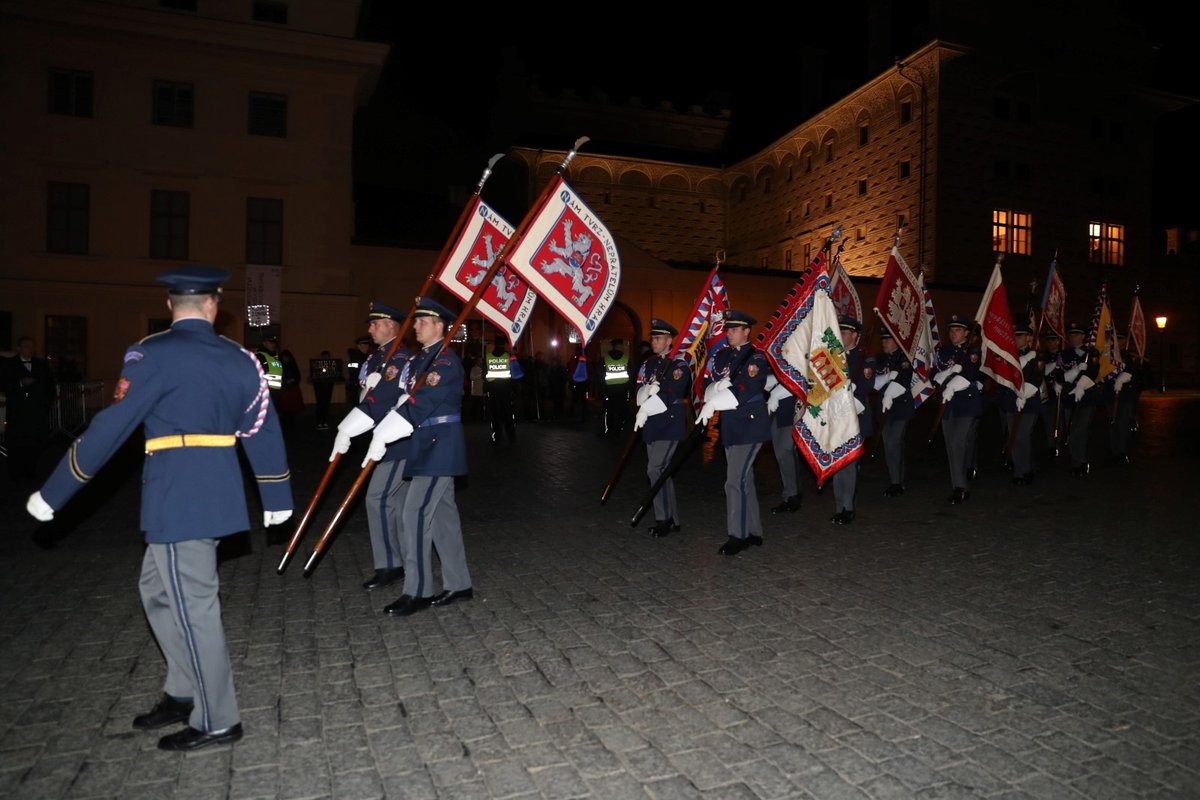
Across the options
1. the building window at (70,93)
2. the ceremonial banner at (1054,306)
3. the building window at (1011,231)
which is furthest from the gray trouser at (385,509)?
the building window at (1011,231)

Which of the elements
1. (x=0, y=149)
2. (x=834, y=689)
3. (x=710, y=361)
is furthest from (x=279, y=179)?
(x=834, y=689)

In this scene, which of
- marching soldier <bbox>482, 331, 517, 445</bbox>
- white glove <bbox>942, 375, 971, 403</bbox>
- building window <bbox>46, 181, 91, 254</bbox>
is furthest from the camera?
building window <bbox>46, 181, 91, 254</bbox>

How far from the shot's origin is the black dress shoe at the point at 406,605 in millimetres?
5229

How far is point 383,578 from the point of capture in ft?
19.4

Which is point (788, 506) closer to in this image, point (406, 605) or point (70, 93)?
point (406, 605)

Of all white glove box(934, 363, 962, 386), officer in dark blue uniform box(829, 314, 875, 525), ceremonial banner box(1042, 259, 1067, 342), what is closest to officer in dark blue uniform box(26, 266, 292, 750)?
officer in dark blue uniform box(829, 314, 875, 525)

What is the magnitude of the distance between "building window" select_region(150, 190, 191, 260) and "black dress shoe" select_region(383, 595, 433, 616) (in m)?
23.7

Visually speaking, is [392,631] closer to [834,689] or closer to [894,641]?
[834,689]

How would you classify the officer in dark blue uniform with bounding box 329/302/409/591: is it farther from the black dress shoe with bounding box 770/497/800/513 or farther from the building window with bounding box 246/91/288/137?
the building window with bounding box 246/91/288/137

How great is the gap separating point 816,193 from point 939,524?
1344 inches

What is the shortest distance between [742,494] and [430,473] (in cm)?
285

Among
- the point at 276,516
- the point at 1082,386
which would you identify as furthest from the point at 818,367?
the point at 1082,386

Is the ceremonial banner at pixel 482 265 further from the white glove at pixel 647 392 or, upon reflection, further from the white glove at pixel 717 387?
the white glove at pixel 717 387

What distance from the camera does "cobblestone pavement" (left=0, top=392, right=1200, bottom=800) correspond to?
3225 mm
